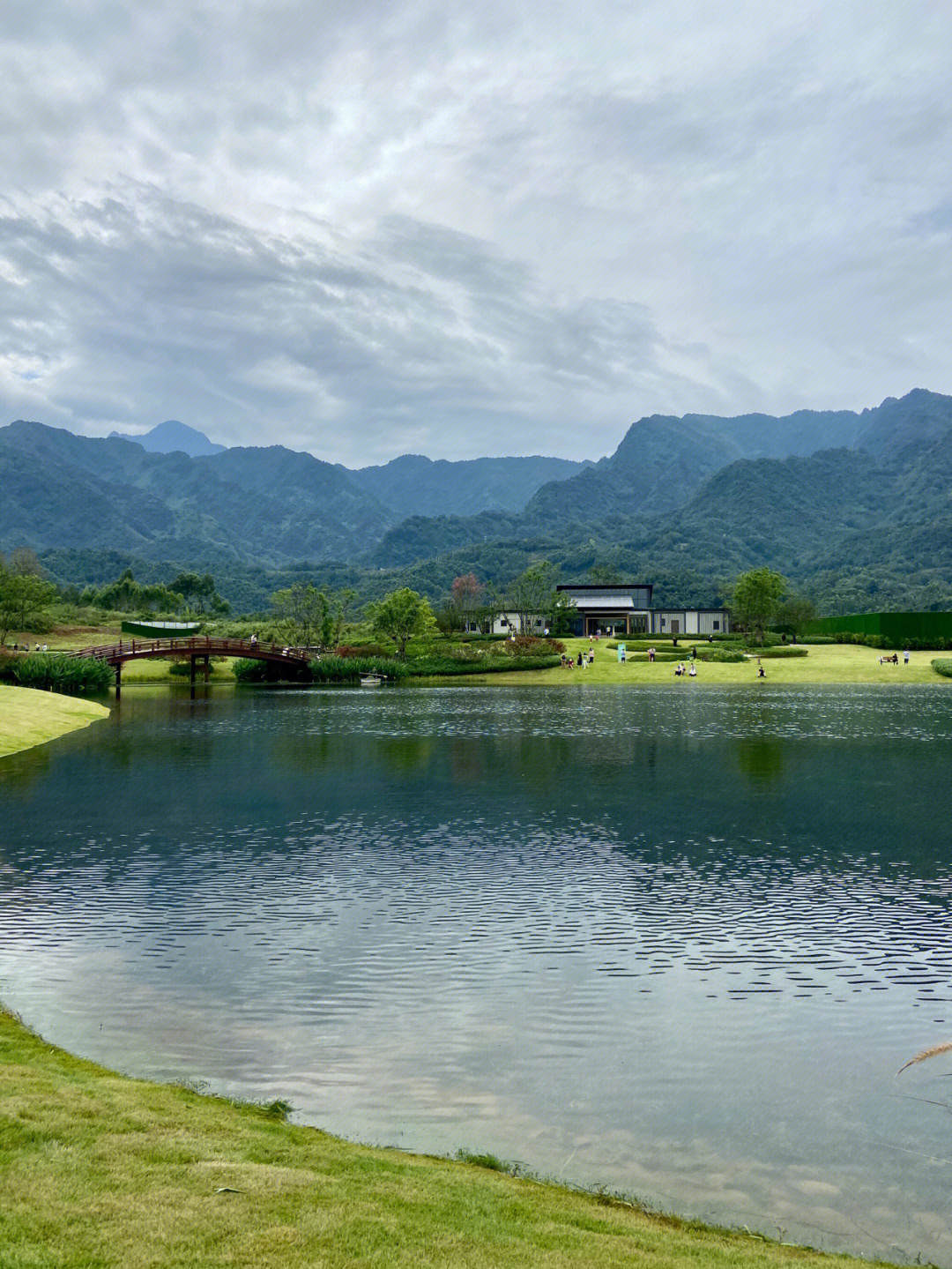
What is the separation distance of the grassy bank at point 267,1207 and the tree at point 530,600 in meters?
124

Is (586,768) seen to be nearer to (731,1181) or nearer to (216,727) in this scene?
(216,727)

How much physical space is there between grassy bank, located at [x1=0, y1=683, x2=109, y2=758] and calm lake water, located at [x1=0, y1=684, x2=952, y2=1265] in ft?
38.7

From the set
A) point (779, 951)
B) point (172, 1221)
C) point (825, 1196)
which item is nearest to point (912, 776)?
point (779, 951)

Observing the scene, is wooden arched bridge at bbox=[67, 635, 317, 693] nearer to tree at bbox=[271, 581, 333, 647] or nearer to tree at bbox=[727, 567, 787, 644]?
tree at bbox=[271, 581, 333, 647]

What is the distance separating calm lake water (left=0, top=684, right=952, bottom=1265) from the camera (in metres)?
9.98

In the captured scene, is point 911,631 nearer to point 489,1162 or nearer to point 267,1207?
point 489,1162

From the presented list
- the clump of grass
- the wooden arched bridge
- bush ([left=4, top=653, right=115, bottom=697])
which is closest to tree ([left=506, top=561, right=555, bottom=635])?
the wooden arched bridge

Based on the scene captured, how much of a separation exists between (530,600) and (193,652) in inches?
2521

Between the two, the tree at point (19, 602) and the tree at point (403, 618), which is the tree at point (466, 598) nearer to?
the tree at point (403, 618)

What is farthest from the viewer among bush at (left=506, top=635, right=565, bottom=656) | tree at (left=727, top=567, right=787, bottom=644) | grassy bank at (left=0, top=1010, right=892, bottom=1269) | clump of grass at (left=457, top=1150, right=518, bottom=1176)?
tree at (left=727, top=567, right=787, bottom=644)

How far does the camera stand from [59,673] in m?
73.6

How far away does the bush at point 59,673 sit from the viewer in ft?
237

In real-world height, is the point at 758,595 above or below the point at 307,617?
above

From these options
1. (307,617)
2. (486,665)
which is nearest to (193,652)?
(486,665)
